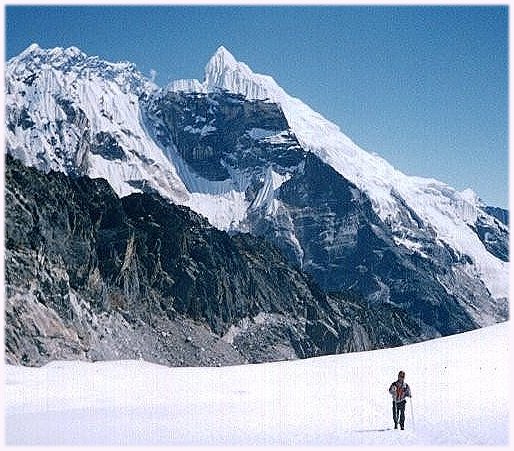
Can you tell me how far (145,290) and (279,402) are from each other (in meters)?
97.3

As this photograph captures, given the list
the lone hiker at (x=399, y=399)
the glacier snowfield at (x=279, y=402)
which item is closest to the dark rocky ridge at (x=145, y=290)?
the glacier snowfield at (x=279, y=402)

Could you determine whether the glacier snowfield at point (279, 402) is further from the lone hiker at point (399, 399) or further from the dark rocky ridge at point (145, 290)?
the dark rocky ridge at point (145, 290)

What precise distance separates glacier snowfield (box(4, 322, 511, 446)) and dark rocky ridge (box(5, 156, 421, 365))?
56.0 metres

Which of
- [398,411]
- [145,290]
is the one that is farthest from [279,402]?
[145,290]

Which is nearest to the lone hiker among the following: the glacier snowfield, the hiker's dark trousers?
the hiker's dark trousers

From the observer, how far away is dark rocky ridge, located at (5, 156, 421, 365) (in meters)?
84.2

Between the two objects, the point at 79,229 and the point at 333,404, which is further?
the point at 79,229

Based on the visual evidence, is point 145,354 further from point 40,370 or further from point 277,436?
point 277,436

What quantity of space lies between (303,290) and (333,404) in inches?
5621

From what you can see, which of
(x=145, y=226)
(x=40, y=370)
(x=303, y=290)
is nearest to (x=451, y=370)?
(x=40, y=370)

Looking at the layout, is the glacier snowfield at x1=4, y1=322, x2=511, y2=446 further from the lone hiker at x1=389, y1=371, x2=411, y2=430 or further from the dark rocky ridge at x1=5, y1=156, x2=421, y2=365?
the dark rocky ridge at x1=5, y1=156, x2=421, y2=365

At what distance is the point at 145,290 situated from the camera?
4537 inches

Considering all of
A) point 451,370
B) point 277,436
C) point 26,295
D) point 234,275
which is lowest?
point 277,436

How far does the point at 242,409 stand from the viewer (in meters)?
19.0
